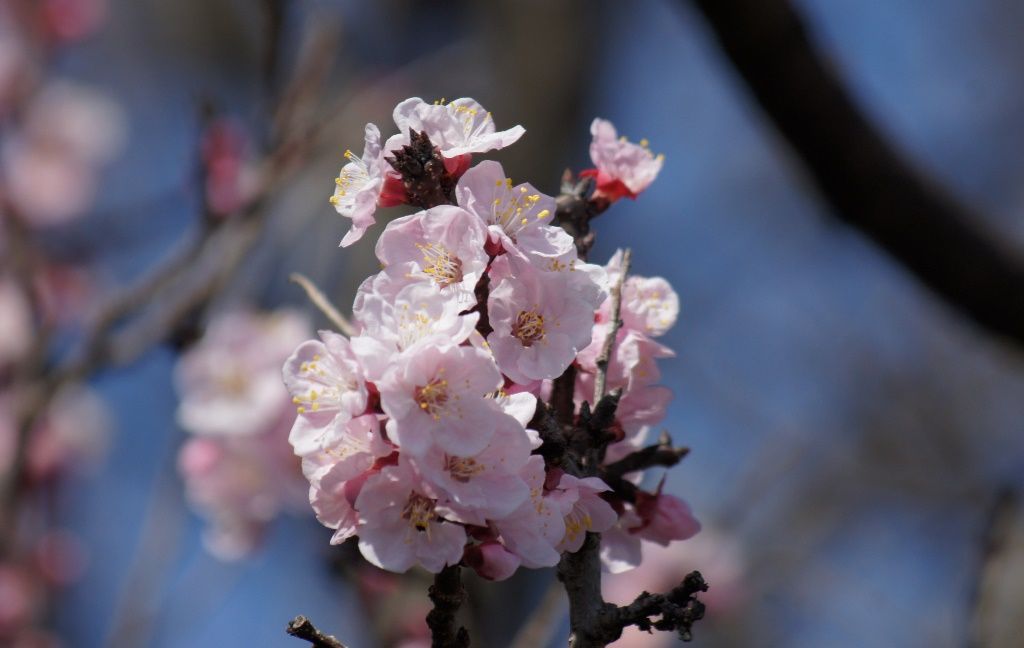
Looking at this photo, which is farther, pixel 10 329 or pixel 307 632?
pixel 10 329

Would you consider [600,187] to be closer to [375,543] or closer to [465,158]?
[465,158]

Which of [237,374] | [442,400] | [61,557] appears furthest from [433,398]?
[61,557]

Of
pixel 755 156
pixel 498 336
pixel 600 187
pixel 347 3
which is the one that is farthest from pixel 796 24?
pixel 755 156

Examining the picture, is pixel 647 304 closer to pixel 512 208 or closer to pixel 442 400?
pixel 512 208

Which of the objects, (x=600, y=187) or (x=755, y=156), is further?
(x=755, y=156)

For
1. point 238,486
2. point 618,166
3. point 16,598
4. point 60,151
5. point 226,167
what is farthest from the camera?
point 60,151

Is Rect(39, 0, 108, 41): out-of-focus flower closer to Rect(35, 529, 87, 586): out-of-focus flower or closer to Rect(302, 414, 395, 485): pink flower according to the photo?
Rect(35, 529, 87, 586): out-of-focus flower
